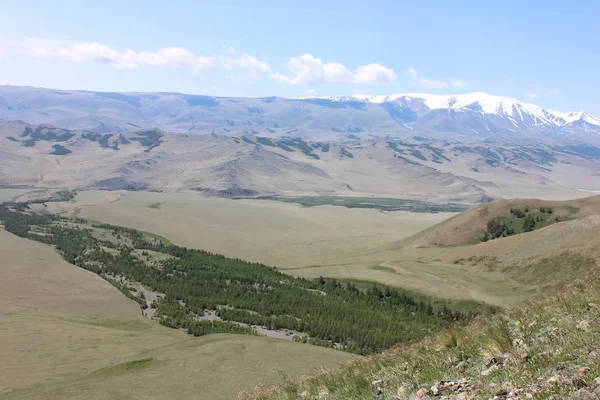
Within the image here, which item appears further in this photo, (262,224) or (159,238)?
(262,224)

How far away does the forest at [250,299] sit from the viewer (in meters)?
45.5

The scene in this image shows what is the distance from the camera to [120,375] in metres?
21.1

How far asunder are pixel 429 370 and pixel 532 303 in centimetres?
501

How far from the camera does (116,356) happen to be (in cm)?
2848

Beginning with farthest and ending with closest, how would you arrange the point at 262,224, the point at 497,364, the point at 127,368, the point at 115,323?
the point at 262,224 < the point at 115,323 < the point at 127,368 < the point at 497,364

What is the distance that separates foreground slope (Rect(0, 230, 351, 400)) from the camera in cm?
1911

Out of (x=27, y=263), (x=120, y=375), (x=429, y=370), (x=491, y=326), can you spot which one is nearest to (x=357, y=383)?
(x=429, y=370)

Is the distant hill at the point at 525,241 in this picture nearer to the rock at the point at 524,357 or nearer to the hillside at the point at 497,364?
the hillside at the point at 497,364

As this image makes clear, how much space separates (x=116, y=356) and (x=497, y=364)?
23.9 meters

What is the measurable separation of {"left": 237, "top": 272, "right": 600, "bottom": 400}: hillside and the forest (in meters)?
17.2

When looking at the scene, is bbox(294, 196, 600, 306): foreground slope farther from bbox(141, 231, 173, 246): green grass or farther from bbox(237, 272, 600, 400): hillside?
bbox(237, 272, 600, 400): hillside

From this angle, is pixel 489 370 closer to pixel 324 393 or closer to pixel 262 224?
pixel 324 393

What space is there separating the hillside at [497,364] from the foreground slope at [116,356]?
496cm

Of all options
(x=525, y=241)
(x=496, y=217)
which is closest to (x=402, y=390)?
(x=525, y=241)
